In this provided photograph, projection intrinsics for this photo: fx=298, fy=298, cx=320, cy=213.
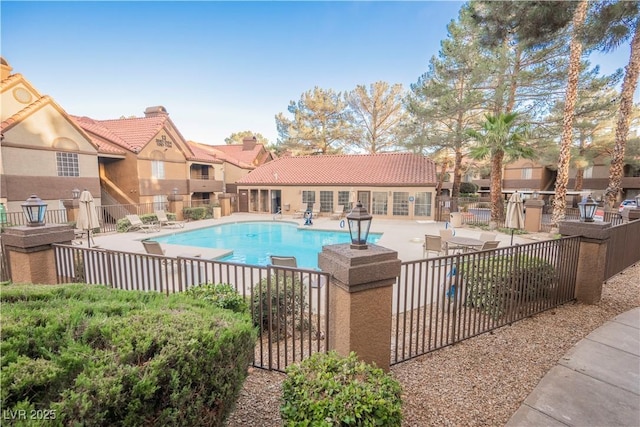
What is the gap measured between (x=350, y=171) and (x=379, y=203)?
385cm

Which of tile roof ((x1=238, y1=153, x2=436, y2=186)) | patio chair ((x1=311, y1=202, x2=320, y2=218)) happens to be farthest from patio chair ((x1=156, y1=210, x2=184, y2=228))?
patio chair ((x1=311, y1=202, x2=320, y2=218))

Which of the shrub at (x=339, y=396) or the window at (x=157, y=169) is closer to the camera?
the shrub at (x=339, y=396)

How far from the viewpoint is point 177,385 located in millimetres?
1823

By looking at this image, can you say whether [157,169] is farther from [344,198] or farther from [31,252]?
[31,252]

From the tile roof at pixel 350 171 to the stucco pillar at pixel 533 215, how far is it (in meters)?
6.27

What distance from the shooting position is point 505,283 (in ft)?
16.4

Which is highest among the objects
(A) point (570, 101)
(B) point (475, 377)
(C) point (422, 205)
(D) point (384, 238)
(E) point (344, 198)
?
(A) point (570, 101)

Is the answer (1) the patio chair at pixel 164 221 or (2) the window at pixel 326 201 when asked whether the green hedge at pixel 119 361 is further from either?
(2) the window at pixel 326 201

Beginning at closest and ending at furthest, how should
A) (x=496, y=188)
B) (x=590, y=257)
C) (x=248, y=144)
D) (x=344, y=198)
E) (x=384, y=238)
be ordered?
(x=590, y=257)
(x=384, y=238)
(x=496, y=188)
(x=344, y=198)
(x=248, y=144)

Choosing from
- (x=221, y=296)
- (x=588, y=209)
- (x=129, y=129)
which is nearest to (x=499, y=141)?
(x=588, y=209)

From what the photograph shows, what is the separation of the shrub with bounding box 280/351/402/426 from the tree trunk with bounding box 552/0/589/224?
14348mm

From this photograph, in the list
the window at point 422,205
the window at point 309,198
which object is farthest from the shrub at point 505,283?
the window at point 309,198

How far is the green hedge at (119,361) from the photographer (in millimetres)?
1562

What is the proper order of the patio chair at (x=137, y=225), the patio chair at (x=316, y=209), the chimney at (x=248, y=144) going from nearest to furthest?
the patio chair at (x=137, y=225) → the patio chair at (x=316, y=209) → the chimney at (x=248, y=144)
